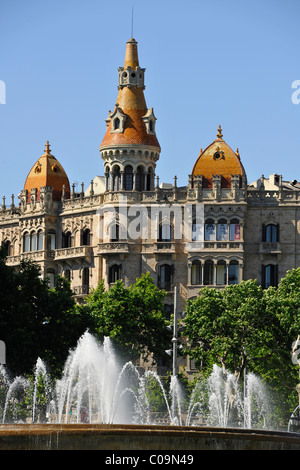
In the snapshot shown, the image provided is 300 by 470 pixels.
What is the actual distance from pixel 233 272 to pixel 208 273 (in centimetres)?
234

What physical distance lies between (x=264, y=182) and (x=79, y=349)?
54.4 metres

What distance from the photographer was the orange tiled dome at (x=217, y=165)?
127000mm

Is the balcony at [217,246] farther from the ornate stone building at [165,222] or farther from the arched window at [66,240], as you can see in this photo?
the arched window at [66,240]

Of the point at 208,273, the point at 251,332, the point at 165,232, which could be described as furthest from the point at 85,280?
the point at 251,332

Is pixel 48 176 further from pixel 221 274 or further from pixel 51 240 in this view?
pixel 221 274

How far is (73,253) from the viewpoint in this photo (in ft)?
429

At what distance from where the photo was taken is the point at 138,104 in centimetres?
13250

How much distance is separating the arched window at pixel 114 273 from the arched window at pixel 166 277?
383cm

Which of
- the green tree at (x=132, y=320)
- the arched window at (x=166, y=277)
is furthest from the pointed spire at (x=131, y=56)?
the green tree at (x=132, y=320)
